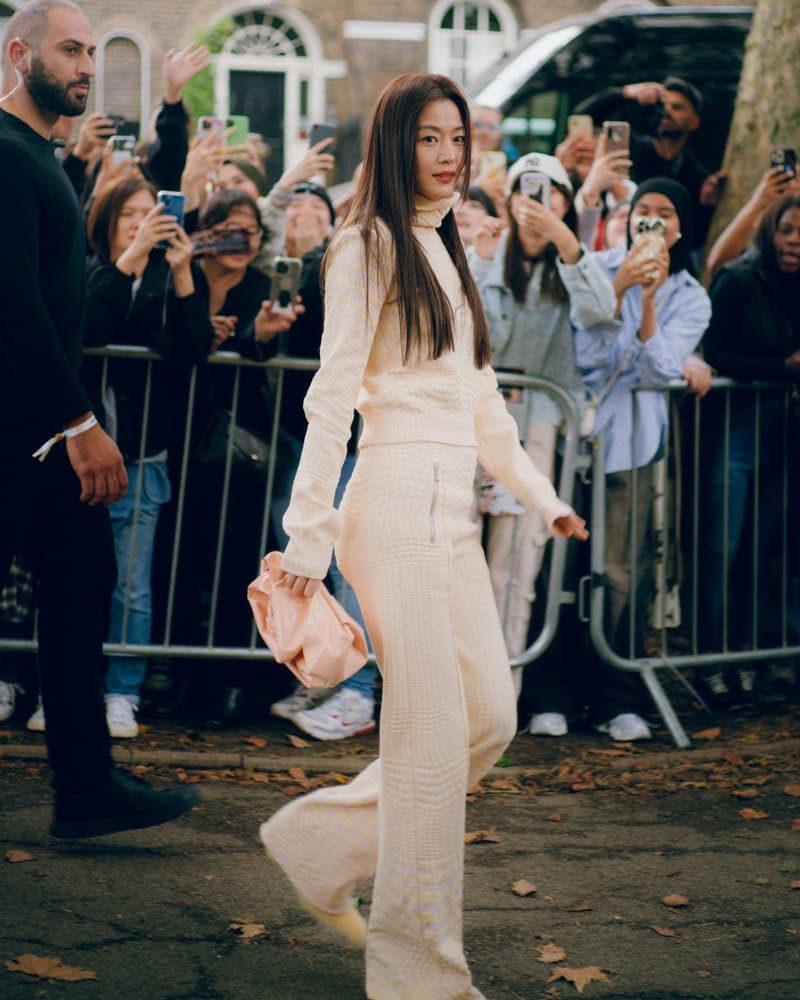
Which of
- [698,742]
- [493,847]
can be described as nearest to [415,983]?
[493,847]

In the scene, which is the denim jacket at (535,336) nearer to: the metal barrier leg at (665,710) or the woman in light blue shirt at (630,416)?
the woman in light blue shirt at (630,416)

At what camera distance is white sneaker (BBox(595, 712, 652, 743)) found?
6.33 m

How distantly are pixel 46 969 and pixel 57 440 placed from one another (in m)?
1.44

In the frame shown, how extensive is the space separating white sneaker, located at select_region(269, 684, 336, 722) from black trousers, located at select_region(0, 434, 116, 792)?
73.6 inches

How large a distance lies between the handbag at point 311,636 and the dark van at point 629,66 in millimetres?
A: 8118

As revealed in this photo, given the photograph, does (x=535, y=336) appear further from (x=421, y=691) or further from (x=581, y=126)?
(x=421, y=691)

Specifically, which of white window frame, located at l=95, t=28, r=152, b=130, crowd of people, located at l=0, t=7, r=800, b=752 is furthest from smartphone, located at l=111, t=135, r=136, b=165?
white window frame, located at l=95, t=28, r=152, b=130

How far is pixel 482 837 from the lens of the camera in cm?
504

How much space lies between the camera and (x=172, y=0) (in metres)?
32.5

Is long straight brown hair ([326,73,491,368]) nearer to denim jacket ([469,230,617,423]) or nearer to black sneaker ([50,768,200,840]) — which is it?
black sneaker ([50,768,200,840])

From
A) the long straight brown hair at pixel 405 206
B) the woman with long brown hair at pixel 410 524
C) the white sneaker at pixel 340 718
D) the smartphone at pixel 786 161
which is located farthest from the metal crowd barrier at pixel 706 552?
the long straight brown hair at pixel 405 206

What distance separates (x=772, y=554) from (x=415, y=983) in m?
4.02

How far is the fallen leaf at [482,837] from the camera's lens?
16.4 feet

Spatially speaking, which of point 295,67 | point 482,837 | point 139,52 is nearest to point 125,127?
point 482,837
